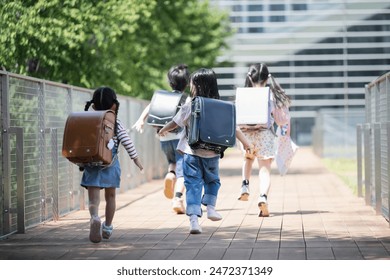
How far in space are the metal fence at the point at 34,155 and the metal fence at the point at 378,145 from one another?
12.2 feet

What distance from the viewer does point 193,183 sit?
33.9 ft

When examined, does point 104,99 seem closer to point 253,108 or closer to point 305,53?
point 253,108

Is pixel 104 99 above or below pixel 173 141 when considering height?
above

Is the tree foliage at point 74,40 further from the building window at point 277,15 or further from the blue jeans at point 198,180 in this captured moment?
the building window at point 277,15

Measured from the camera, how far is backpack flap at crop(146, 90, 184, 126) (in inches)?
504

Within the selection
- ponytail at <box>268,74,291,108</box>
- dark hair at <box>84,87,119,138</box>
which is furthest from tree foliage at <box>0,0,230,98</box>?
dark hair at <box>84,87,119,138</box>

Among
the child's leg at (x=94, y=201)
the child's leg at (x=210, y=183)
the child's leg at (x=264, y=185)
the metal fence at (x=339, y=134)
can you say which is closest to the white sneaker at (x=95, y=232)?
the child's leg at (x=94, y=201)

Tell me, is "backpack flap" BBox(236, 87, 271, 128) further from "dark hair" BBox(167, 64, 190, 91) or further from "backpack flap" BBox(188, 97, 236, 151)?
"backpack flap" BBox(188, 97, 236, 151)

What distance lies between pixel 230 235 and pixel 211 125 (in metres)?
1.08

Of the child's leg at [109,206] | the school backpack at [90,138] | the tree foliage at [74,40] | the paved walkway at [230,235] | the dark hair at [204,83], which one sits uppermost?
the tree foliage at [74,40]

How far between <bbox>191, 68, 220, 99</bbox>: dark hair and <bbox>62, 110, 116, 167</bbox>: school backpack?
990 millimetres

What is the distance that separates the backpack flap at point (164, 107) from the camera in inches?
504

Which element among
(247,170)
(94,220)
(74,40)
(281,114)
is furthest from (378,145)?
(74,40)
